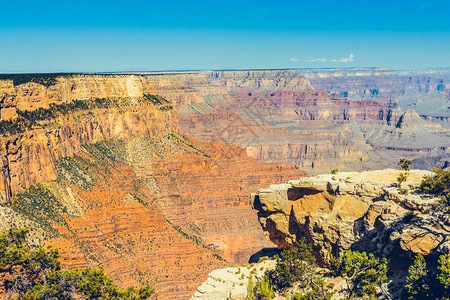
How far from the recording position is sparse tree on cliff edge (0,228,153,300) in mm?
35438

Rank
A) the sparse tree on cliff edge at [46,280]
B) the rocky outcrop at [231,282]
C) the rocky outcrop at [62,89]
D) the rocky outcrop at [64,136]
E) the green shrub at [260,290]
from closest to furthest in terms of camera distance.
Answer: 1. the sparse tree on cliff edge at [46,280]
2. the green shrub at [260,290]
3. the rocky outcrop at [231,282]
4. the rocky outcrop at [64,136]
5. the rocky outcrop at [62,89]

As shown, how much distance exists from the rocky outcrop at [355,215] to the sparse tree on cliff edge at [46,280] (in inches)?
660

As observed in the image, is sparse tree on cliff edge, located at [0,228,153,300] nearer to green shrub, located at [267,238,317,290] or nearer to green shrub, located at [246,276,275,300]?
green shrub, located at [246,276,275,300]

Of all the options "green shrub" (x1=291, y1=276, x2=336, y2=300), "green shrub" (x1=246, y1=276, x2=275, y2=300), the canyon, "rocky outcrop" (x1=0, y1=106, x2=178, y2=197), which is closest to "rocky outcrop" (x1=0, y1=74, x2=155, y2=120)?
the canyon

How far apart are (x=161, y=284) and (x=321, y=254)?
87.1ft

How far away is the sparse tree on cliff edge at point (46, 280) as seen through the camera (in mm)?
35438

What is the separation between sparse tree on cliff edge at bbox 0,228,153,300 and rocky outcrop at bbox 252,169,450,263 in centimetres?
1677

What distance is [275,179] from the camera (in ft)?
383

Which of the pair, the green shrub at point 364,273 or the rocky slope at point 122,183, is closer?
the green shrub at point 364,273

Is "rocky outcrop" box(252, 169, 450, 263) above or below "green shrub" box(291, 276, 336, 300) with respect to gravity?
above

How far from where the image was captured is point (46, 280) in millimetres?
36281

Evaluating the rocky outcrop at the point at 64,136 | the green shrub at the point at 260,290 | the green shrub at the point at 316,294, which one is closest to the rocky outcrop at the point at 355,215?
the green shrub at the point at 316,294

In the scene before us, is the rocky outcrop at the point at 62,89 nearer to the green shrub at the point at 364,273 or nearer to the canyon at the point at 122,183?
the canyon at the point at 122,183

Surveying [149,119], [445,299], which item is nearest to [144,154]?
[149,119]
